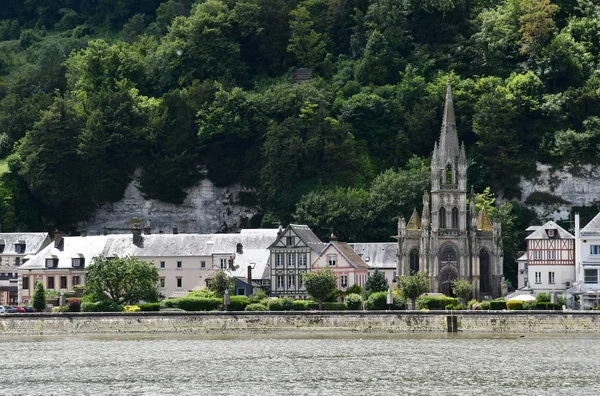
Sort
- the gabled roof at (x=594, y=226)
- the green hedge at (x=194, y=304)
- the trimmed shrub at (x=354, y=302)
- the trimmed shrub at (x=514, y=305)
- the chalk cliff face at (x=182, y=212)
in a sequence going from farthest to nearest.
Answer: the chalk cliff face at (x=182, y=212) < the gabled roof at (x=594, y=226) < the trimmed shrub at (x=354, y=302) < the green hedge at (x=194, y=304) < the trimmed shrub at (x=514, y=305)

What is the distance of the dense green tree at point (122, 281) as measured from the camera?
11138 centimetres

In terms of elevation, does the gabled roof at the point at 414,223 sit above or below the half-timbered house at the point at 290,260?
above

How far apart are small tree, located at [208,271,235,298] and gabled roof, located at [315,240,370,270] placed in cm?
955

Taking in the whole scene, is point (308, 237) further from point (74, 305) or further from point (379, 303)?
point (74, 305)

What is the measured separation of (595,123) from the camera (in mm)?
138500

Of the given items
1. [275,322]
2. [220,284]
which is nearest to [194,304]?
[275,322]

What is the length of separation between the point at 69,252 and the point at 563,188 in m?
40.2

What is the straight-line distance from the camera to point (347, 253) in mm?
126562

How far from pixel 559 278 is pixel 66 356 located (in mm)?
43988

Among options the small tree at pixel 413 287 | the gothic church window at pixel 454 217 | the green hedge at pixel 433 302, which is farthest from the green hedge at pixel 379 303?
the gothic church window at pixel 454 217

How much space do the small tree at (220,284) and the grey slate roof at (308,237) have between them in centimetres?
941

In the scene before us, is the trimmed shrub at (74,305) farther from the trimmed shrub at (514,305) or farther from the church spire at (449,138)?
the church spire at (449,138)

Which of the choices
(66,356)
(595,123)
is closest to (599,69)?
(595,123)

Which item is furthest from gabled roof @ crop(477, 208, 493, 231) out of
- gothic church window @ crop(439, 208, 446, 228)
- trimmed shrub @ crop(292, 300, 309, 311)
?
trimmed shrub @ crop(292, 300, 309, 311)
